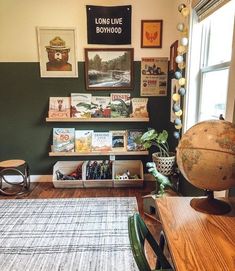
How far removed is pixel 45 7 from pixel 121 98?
60.0 inches

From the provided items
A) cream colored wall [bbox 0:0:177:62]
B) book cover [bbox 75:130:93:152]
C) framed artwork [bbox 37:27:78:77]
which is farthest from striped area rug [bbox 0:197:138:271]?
cream colored wall [bbox 0:0:177:62]

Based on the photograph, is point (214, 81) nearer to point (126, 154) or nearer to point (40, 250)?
point (126, 154)

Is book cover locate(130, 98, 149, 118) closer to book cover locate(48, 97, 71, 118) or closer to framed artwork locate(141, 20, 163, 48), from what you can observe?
framed artwork locate(141, 20, 163, 48)

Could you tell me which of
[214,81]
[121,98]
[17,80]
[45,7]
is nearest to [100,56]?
[121,98]

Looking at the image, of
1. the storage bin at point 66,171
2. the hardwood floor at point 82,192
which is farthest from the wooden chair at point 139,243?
the storage bin at point 66,171

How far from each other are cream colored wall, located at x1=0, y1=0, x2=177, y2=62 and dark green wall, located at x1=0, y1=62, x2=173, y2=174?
8.6 inches

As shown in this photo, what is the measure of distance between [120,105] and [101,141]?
57cm

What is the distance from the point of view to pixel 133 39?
314cm

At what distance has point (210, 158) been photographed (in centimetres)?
86

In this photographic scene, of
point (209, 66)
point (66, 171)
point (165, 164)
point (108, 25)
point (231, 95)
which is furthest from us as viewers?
point (66, 171)

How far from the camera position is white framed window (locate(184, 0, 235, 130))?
6.05ft

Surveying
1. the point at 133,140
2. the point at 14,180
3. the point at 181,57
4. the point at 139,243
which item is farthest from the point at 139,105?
the point at 139,243

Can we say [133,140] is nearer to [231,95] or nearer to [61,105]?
[61,105]

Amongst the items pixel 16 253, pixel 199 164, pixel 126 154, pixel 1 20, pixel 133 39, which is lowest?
pixel 16 253
